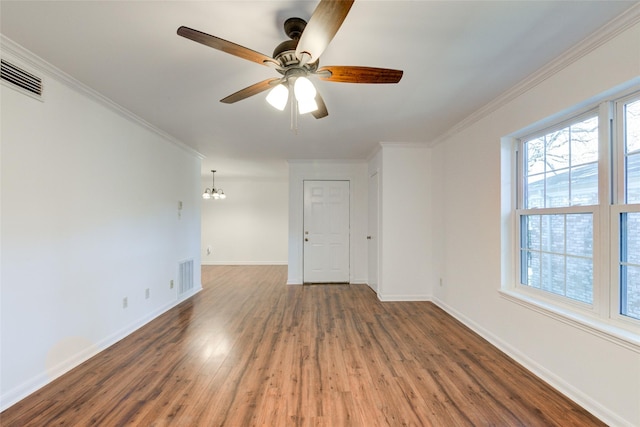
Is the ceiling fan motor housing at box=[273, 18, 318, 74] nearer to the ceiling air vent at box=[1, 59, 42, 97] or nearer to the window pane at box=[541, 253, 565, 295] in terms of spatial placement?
the ceiling air vent at box=[1, 59, 42, 97]

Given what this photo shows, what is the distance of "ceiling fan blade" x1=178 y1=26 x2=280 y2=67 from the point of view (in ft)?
4.15

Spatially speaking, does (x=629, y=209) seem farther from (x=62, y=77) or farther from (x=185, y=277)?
(x=185, y=277)

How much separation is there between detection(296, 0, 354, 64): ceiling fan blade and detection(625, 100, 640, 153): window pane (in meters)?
1.91

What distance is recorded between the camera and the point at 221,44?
1360 mm

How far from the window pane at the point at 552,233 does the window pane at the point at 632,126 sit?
64cm

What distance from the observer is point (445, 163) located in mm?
3830

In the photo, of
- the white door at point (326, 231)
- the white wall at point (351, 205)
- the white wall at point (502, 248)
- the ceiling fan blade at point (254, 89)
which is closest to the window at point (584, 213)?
the white wall at point (502, 248)

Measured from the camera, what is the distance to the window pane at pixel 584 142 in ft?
6.31

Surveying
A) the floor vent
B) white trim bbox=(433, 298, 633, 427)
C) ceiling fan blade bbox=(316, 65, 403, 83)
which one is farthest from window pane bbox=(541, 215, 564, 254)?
the floor vent

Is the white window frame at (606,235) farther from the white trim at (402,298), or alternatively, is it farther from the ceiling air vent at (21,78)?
the ceiling air vent at (21,78)

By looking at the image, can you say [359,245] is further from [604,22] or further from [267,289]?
[604,22]

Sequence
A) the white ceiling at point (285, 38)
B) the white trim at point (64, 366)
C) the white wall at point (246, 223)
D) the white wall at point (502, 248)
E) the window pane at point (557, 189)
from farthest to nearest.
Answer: the white wall at point (246, 223) → the window pane at point (557, 189) → the white trim at point (64, 366) → the white wall at point (502, 248) → the white ceiling at point (285, 38)

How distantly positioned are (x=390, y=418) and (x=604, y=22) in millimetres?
2656

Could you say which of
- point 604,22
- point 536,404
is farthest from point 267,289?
point 604,22
